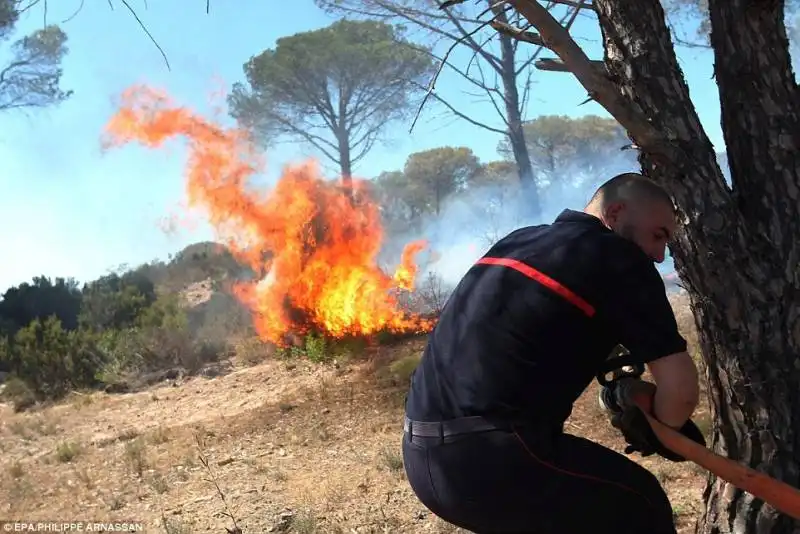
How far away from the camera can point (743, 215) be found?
2502 millimetres

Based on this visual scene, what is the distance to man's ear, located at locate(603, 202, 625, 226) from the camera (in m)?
2.11

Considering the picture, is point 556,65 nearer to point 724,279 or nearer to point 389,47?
point 724,279

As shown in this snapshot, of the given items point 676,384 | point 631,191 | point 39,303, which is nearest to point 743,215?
point 631,191

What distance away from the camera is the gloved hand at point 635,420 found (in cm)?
208

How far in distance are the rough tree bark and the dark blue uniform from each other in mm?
687

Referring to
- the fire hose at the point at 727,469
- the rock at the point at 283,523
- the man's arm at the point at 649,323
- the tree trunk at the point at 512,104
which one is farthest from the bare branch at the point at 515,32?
the tree trunk at the point at 512,104

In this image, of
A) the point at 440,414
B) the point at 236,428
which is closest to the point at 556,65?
the point at 440,414

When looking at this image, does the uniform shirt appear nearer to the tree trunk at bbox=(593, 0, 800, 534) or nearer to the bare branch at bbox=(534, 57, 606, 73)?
the tree trunk at bbox=(593, 0, 800, 534)

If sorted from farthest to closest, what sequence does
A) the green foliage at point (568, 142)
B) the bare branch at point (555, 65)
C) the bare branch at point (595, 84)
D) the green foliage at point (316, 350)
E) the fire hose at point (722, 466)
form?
the green foliage at point (568, 142), the green foliage at point (316, 350), the bare branch at point (555, 65), the bare branch at point (595, 84), the fire hose at point (722, 466)

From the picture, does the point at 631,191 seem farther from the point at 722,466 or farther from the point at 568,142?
the point at 568,142

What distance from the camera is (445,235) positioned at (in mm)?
22891

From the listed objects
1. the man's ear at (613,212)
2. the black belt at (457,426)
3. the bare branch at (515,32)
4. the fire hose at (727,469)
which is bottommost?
the fire hose at (727,469)

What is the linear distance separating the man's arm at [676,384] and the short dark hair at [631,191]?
52cm

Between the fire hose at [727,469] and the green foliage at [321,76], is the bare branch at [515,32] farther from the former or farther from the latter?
the green foliage at [321,76]
